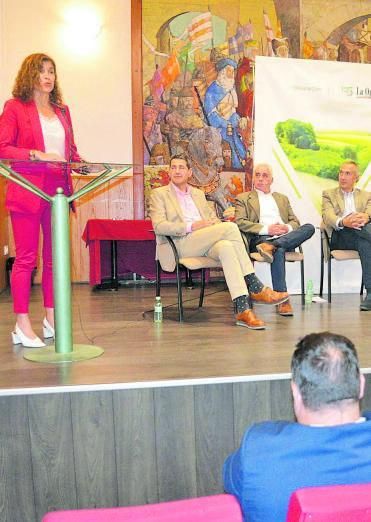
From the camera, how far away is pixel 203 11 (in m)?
6.31

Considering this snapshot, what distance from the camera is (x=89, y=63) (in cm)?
629

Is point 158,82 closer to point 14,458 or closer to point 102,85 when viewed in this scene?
point 102,85

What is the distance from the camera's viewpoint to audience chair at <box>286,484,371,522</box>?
815 mm

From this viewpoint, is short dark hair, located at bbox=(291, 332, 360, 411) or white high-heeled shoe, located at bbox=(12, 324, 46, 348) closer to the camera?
short dark hair, located at bbox=(291, 332, 360, 411)

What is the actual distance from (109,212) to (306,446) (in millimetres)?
5567

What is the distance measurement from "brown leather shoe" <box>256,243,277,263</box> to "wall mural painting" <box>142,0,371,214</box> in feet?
7.48

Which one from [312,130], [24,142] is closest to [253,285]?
[24,142]

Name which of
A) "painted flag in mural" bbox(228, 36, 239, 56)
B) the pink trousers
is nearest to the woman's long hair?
the pink trousers

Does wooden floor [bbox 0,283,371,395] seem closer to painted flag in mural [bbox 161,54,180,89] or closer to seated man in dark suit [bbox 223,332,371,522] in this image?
seated man in dark suit [bbox 223,332,371,522]

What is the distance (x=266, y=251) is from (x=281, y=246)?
7.9 inches

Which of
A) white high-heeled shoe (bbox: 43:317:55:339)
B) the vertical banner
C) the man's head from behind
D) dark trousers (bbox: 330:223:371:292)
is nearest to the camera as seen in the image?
the man's head from behind

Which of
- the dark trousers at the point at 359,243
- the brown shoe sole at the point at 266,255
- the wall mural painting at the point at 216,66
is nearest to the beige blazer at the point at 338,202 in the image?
the dark trousers at the point at 359,243

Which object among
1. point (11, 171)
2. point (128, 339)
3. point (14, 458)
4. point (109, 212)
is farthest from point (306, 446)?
point (109, 212)

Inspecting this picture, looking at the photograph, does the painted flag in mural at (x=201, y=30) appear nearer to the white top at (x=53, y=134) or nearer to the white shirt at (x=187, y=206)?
the white shirt at (x=187, y=206)
